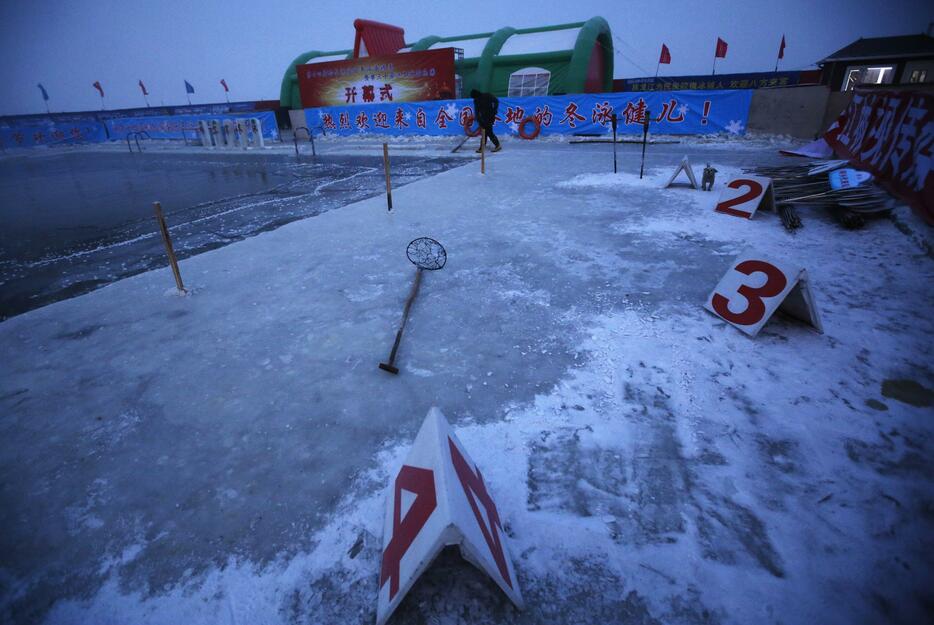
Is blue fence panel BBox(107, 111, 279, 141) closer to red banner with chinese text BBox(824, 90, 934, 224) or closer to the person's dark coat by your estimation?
the person's dark coat

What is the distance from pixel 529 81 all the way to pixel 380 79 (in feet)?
29.0

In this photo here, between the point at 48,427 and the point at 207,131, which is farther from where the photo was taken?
the point at 207,131

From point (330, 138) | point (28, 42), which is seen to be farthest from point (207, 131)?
point (28, 42)

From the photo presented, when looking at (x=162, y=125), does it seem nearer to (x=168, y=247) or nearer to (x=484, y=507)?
(x=168, y=247)

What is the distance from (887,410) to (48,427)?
5519 millimetres

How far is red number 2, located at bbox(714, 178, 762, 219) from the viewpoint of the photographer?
Result: 639 cm

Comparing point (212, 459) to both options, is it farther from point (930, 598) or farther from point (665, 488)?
point (930, 598)

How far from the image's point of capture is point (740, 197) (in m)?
6.57

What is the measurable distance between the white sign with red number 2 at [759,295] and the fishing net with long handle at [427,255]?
2.95 meters

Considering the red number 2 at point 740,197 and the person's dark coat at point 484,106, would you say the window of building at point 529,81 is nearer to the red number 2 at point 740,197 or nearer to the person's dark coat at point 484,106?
the person's dark coat at point 484,106

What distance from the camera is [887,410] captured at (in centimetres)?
260

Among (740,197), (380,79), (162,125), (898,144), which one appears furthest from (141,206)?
(162,125)

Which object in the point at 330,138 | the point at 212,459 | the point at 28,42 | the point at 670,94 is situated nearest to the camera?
the point at 212,459

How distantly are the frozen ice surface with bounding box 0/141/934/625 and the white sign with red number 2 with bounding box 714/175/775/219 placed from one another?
1720mm
